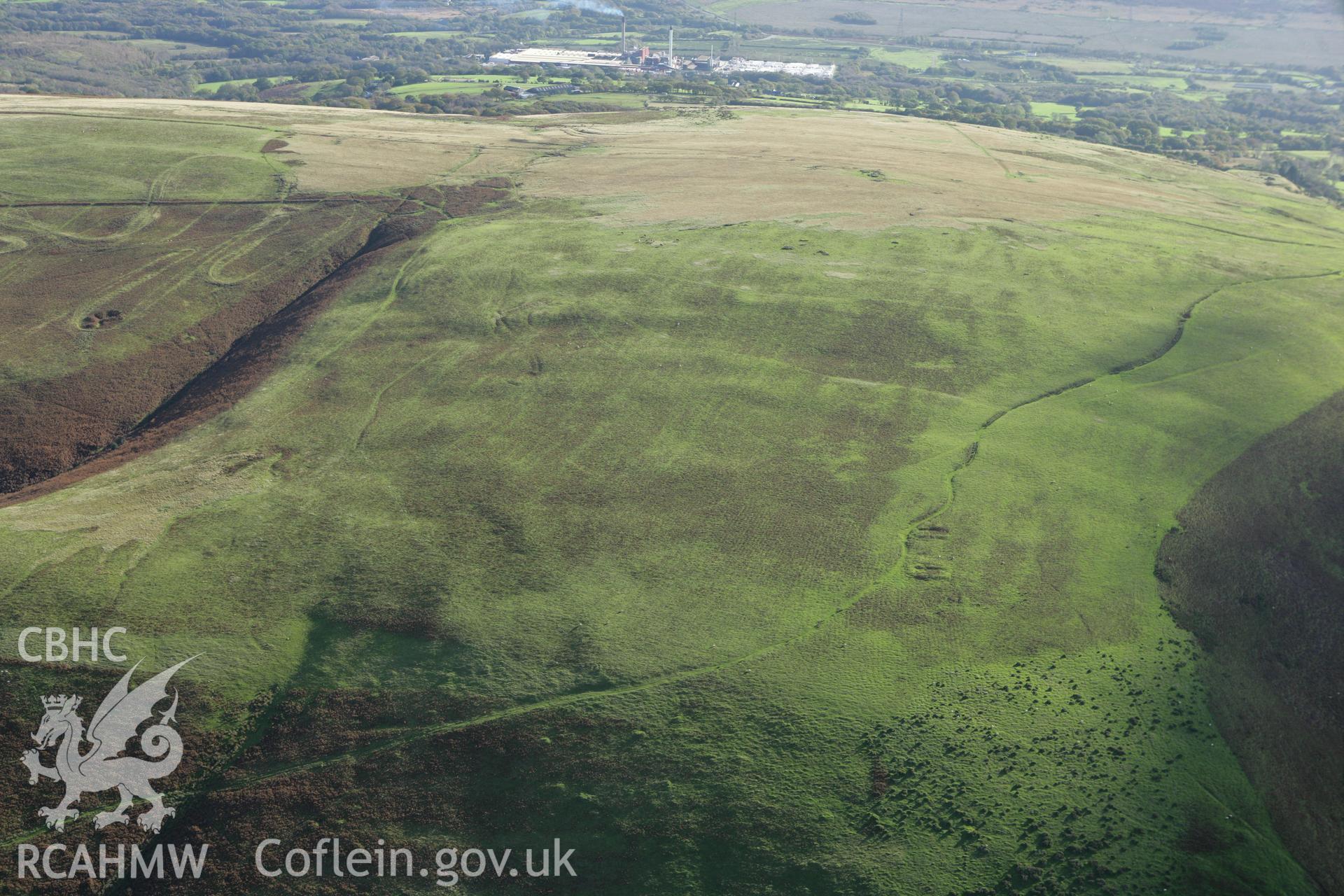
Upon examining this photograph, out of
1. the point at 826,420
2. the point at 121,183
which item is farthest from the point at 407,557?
the point at 121,183

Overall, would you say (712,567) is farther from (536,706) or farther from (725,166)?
(725,166)

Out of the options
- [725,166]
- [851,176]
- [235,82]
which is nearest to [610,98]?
[725,166]

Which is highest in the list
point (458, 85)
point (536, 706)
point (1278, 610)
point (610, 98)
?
point (458, 85)

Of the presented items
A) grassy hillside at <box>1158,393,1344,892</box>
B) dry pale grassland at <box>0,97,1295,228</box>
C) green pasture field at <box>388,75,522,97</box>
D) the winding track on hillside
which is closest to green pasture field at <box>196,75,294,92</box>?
green pasture field at <box>388,75,522,97</box>

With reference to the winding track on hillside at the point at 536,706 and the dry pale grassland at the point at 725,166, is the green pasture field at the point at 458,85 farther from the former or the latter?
the winding track on hillside at the point at 536,706

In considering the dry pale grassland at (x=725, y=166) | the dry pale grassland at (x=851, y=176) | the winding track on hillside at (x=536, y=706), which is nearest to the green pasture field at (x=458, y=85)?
the dry pale grassland at (x=725, y=166)

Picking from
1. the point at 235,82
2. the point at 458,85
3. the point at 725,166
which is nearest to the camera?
the point at 725,166

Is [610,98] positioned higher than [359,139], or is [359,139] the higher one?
[610,98]

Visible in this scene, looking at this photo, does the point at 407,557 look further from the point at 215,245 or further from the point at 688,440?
the point at 215,245

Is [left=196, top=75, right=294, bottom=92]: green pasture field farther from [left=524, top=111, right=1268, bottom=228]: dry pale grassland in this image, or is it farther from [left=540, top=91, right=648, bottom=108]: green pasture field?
[left=524, top=111, right=1268, bottom=228]: dry pale grassland
